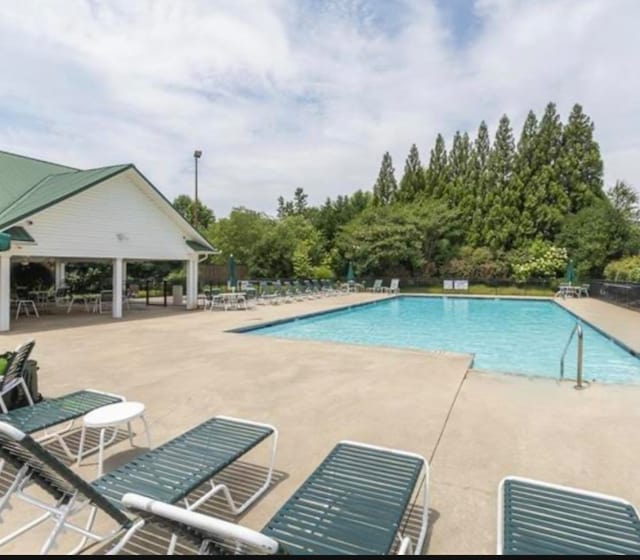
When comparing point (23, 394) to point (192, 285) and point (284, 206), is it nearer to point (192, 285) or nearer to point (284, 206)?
point (192, 285)

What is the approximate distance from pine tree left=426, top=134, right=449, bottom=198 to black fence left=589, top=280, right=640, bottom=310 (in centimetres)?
1463

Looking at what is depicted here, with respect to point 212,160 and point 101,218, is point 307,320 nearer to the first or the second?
point 101,218

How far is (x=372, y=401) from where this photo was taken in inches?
205

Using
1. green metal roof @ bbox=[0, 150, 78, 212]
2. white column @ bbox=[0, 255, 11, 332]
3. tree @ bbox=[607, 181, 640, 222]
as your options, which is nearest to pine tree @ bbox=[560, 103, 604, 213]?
tree @ bbox=[607, 181, 640, 222]

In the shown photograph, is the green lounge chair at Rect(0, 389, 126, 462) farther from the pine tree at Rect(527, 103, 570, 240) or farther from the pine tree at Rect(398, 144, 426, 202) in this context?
the pine tree at Rect(398, 144, 426, 202)

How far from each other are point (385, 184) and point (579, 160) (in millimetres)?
14939

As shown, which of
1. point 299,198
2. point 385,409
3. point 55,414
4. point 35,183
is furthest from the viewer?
point 299,198

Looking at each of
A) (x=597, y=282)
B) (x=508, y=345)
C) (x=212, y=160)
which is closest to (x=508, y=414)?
(x=508, y=345)

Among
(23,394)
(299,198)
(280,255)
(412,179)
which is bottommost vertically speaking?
(23,394)

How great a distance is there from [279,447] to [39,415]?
2.06 metres

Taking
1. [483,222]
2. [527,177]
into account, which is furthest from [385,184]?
[527,177]

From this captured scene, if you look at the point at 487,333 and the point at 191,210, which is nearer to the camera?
the point at 487,333

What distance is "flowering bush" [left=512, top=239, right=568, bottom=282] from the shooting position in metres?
27.9

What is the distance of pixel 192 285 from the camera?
1634cm
